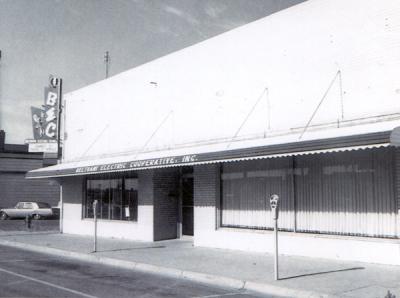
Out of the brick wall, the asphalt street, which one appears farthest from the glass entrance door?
the asphalt street

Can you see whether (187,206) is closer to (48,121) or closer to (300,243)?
(300,243)

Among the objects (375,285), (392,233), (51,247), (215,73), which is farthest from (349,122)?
(51,247)

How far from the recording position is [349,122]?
12305 mm

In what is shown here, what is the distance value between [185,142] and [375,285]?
31.0 feet

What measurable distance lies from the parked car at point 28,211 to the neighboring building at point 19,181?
3295 mm

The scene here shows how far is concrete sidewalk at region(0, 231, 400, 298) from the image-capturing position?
9141 mm

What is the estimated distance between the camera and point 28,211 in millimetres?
35719

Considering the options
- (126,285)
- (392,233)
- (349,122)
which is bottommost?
→ (126,285)

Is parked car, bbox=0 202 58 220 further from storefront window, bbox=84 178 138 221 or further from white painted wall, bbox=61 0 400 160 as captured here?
white painted wall, bbox=61 0 400 160

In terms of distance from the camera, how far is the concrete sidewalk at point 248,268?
914 centimetres

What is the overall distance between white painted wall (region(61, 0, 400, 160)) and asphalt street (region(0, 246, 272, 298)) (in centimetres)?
556

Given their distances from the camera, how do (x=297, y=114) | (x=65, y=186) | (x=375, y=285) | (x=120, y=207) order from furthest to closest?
(x=65, y=186) < (x=120, y=207) < (x=297, y=114) < (x=375, y=285)

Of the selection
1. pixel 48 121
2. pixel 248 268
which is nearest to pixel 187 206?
pixel 248 268

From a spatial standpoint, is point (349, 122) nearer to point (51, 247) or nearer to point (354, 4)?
point (354, 4)
